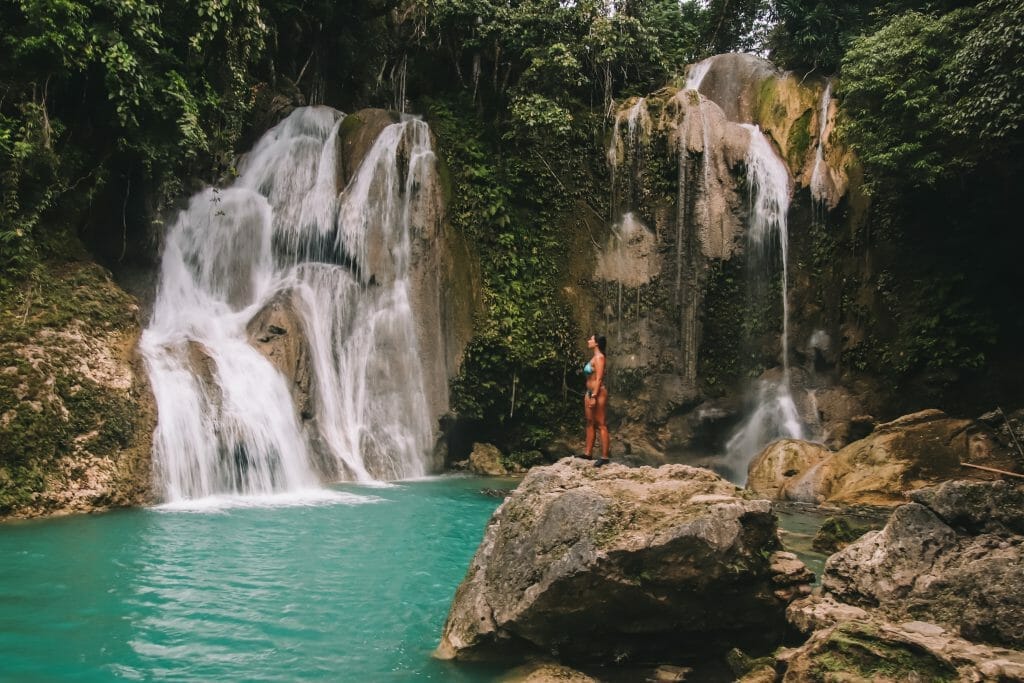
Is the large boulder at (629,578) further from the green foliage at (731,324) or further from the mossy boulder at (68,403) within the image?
the green foliage at (731,324)

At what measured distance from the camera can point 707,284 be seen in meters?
17.1

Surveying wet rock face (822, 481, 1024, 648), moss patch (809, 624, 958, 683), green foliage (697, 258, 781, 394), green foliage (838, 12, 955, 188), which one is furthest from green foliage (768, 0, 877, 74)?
moss patch (809, 624, 958, 683)

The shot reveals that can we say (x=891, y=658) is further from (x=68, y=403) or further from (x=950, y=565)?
(x=68, y=403)

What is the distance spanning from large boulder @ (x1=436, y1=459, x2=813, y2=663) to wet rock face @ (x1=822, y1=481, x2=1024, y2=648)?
1.55ft

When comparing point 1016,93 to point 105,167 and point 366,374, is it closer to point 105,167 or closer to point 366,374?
point 366,374

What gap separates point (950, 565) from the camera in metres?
5.29

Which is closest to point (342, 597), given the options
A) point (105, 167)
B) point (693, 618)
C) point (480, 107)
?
point (693, 618)

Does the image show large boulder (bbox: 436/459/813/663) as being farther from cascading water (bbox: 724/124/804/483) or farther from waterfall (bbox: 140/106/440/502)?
cascading water (bbox: 724/124/804/483)

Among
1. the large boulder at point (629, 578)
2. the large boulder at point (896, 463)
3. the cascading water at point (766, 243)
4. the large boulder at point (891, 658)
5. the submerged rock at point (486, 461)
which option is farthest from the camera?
the cascading water at point (766, 243)

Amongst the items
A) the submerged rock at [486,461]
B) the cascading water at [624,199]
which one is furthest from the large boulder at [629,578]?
the cascading water at [624,199]

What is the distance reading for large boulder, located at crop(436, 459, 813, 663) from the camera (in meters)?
5.13

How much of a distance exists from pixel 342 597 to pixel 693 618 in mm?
3494

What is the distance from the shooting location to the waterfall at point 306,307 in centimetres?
1293

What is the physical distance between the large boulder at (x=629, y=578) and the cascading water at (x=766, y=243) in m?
11.3
